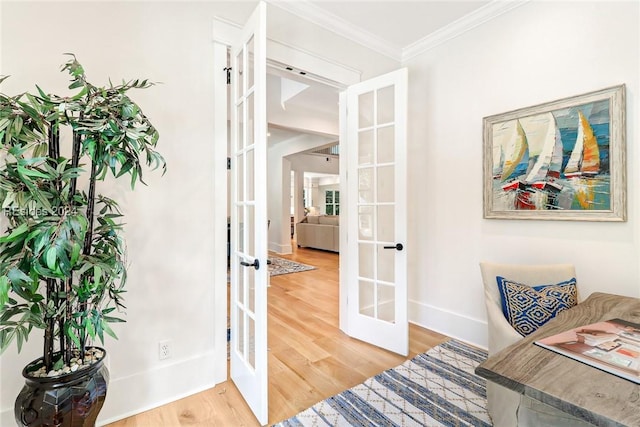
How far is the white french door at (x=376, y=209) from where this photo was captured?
2.46 m

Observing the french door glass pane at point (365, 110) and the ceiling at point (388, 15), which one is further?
the french door glass pane at point (365, 110)

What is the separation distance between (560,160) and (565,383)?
1.82 m

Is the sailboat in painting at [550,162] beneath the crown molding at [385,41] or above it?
beneath

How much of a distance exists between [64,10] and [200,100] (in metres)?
0.76

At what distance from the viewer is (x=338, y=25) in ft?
8.61

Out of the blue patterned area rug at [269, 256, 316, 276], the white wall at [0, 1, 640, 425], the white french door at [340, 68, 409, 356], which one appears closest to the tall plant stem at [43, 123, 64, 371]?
the white wall at [0, 1, 640, 425]

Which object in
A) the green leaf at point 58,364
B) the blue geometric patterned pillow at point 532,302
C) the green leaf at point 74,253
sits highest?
the green leaf at point 74,253

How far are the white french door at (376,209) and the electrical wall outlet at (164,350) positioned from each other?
1540mm

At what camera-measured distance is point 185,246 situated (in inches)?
75.8

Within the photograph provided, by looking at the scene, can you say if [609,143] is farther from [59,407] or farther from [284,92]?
[284,92]

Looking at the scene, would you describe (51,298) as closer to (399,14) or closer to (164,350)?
(164,350)

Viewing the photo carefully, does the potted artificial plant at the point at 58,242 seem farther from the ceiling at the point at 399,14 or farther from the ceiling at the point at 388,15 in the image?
the ceiling at the point at 399,14

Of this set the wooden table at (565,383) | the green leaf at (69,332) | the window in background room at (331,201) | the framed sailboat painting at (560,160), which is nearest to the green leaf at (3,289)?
the green leaf at (69,332)

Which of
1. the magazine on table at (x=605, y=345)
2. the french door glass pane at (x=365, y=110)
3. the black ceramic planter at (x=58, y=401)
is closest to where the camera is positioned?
the magazine on table at (x=605, y=345)
